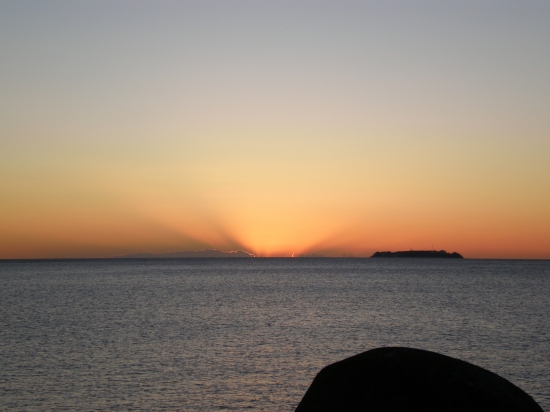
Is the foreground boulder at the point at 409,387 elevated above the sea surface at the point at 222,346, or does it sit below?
above

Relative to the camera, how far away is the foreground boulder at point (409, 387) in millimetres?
7207

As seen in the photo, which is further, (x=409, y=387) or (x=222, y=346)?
(x=222, y=346)

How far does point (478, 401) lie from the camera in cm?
719

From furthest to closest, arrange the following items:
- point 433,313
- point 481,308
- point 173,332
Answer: point 481,308
point 433,313
point 173,332

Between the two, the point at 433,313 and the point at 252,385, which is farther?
the point at 433,313

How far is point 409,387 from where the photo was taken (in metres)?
7.41

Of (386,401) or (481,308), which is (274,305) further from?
(386,401)

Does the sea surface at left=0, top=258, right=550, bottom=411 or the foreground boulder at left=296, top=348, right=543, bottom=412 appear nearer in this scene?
the foreground boulder at left=296, top=348, right=543, bottom=412

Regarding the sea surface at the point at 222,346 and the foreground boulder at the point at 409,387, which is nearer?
the foreground boulder at the point at 409,387

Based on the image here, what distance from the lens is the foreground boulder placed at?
7.21m

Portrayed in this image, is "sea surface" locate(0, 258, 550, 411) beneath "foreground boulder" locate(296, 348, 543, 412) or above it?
beneath

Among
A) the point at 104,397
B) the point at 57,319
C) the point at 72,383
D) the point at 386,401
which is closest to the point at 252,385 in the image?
the point at 104,397

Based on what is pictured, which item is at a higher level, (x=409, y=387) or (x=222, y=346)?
(x=409, y=387)

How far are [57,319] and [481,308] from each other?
150 ft
